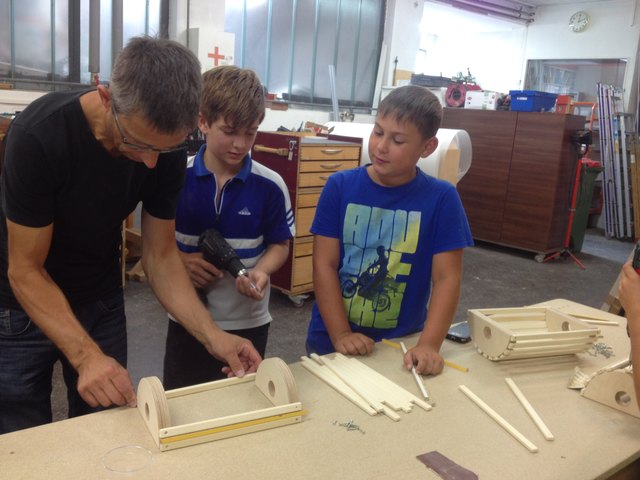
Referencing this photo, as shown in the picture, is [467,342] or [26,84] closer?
[467,342]

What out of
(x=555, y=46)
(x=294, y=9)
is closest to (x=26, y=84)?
(x=294, y=9)

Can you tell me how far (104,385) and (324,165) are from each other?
9.09 feet

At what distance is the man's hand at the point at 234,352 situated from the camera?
4.43 ft

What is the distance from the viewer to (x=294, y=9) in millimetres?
6031

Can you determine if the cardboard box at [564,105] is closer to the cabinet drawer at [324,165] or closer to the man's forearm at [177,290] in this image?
the cabinet drawer at [324,165]

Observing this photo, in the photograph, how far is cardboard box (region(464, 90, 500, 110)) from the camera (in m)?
6.15

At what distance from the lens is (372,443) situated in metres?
1.08

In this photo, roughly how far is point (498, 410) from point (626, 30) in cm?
854

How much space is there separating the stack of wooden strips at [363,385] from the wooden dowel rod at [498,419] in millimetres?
122

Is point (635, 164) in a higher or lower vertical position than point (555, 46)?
lower

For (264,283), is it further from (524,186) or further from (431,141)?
(524,186)

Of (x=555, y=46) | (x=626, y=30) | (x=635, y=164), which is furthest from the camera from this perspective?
(x=555, y=46)

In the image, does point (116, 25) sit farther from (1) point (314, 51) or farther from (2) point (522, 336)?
(2) point (522, 336)

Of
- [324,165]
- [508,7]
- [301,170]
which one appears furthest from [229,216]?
[508,7]
